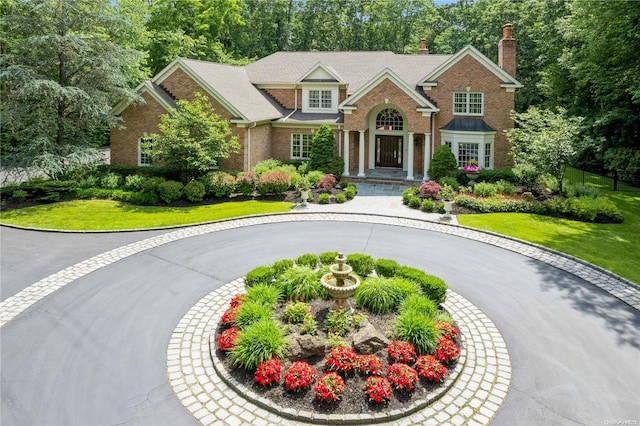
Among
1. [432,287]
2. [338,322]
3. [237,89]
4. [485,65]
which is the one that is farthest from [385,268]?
[237,89]

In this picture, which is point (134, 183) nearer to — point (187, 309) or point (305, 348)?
point (187, 309)

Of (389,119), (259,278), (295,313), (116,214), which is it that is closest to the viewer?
(295,313)

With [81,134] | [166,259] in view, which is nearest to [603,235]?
[166,259]

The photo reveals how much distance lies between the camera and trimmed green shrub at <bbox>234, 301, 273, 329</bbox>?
9.98 meters

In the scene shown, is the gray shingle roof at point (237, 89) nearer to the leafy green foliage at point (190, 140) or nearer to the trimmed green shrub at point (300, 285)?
the leafy green foliage at point (190, 140)

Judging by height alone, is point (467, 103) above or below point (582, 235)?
above

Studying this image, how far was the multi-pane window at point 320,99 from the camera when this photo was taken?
109 ft

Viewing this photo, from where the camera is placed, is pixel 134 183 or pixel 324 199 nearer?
pixel 324 199

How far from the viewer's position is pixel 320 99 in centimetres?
3338

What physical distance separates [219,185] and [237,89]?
30.3 feet

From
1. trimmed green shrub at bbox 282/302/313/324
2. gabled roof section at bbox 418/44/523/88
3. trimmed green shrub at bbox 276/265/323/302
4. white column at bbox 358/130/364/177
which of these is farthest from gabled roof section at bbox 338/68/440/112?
trimmed green shrub at bbox 282/302/313/324

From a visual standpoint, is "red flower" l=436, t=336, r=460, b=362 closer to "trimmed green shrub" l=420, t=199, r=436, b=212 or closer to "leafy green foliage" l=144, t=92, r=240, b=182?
"trimmed green shrub" l=420, t=199, r=436, b=212

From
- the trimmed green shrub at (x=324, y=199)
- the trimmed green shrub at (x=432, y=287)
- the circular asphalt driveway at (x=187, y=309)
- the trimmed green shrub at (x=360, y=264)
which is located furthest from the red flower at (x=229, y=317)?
the trimmed green shrub at (x=324, y=199)

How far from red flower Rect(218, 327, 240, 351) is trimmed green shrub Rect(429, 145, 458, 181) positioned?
20805 millimetres
